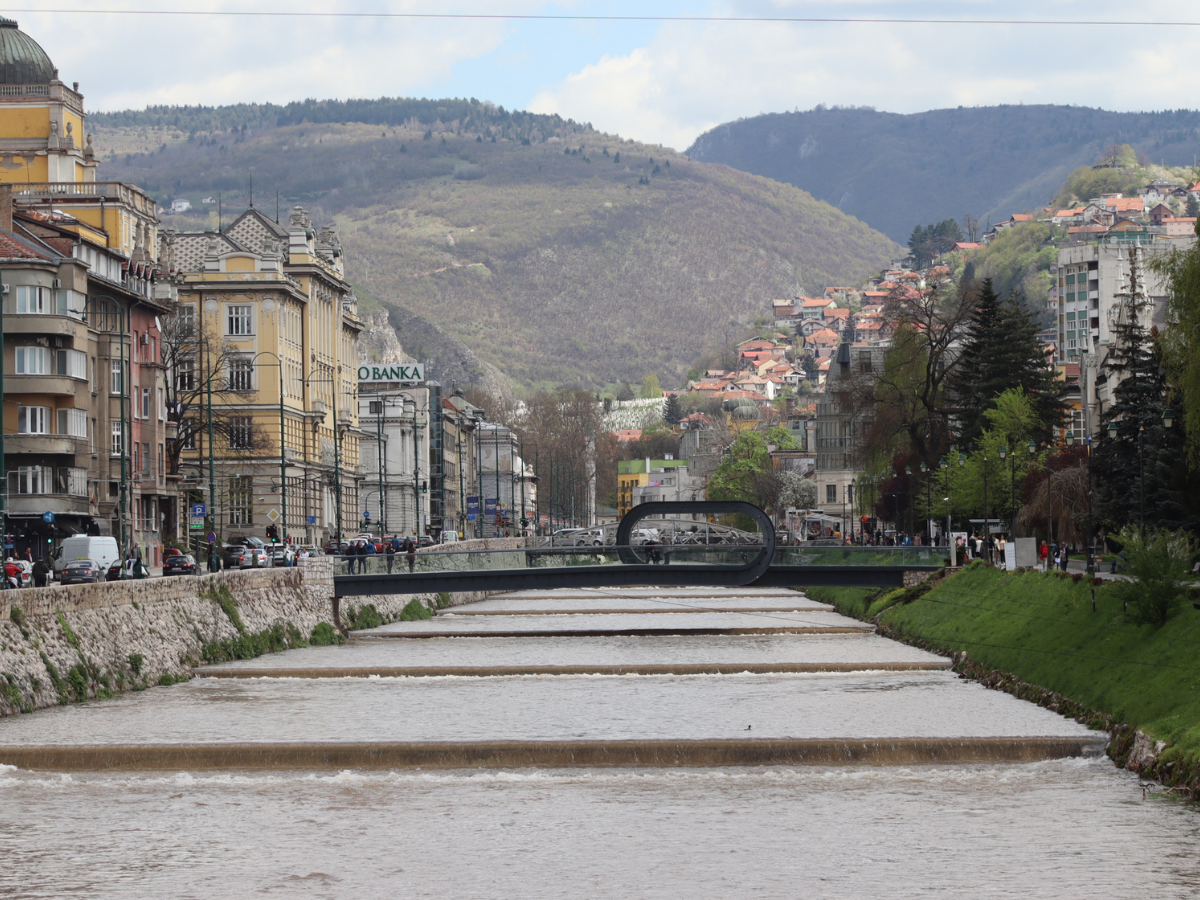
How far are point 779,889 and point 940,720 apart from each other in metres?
17.3

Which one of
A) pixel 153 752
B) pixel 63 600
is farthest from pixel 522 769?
pixel 63 600

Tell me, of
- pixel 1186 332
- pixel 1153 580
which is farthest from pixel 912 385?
pixel 1153 580

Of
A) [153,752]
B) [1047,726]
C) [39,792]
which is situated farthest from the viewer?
[1047,726]

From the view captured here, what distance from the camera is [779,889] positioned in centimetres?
2644

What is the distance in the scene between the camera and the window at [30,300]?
73.4m

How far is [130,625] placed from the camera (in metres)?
51.1

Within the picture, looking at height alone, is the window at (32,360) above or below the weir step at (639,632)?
above

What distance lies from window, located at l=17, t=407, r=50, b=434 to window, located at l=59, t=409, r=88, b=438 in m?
0.91

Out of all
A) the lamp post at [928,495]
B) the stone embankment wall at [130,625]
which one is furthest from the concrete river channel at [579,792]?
the lamp post at [928,495]

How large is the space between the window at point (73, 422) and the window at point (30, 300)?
185 inches

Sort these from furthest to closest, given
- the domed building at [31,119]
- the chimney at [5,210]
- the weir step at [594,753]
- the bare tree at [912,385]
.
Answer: the domed building at [31,119], the bare tree at [912,385], the chimney at [5,210], the weir step at [594,753]

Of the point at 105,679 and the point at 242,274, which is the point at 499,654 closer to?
the point at 105,679

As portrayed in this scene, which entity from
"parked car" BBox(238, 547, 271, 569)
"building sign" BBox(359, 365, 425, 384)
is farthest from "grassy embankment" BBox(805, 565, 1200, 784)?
"building sign" BBox(359, 365, 425, 384)

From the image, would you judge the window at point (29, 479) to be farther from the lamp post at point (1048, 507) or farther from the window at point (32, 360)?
the lamp post at point (1048, 507)
